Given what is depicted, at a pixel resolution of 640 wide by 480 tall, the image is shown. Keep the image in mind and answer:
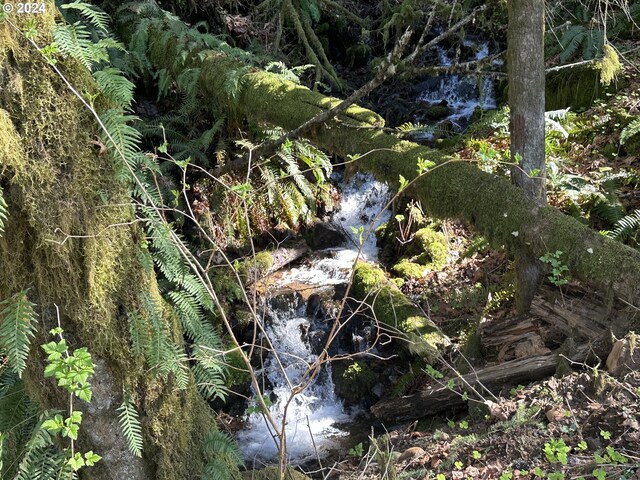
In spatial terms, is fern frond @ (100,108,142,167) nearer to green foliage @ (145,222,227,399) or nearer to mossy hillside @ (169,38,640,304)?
green foliage @ (145,222,227,399)

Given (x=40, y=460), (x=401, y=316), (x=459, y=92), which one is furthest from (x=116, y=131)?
(x=459, y=92)

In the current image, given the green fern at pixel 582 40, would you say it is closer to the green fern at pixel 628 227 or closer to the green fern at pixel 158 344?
the green fern at pixel 628 227

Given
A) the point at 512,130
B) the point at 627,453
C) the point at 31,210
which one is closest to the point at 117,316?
the point at 31,210

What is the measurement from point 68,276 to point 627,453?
3.30m

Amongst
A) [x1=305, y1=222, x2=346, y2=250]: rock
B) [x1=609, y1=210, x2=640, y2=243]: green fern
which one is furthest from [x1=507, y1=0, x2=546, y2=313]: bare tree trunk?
[x1=305, y1=222, x2=346, y2=250]: rock

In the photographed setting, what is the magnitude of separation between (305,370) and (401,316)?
1.54 m

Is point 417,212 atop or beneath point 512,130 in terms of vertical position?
beneath

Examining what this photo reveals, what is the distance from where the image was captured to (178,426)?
263 cm

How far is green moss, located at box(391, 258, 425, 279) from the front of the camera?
742 centimetres

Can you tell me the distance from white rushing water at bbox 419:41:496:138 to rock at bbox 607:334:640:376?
23.5ft

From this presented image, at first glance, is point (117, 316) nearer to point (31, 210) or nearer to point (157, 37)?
point (31, 210)

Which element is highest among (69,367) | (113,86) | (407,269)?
(113,86)

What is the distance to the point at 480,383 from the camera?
4.37 meters

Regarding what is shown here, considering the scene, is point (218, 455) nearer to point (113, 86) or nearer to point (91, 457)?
point (91, 457)
